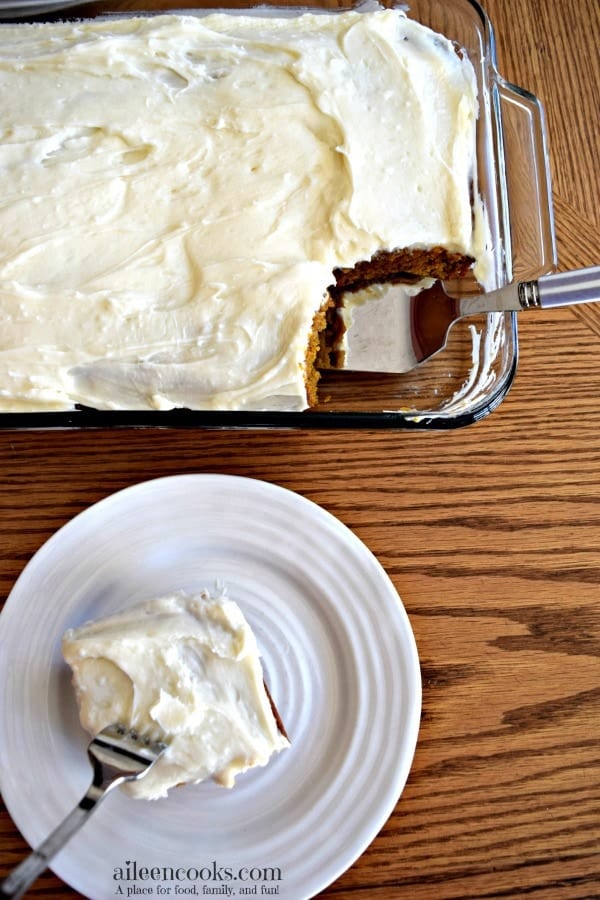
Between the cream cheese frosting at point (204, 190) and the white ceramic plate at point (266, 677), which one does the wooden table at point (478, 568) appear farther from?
the cream cheese frosting at point (204, 190)

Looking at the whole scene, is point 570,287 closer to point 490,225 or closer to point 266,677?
point 490,225

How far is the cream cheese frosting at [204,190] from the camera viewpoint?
1397 mm

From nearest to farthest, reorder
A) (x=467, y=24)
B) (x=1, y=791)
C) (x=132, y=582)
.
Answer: (x=1, y=791), (x=132, y=582), (x=467, y=24)

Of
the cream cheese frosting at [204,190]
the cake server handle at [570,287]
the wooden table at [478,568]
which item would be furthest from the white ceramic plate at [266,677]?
the cake server handle at [570,287]

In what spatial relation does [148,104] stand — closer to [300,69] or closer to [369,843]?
[300,69]

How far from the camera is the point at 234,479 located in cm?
153

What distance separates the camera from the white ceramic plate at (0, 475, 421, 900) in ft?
4.63

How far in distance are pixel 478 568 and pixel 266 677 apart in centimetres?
47

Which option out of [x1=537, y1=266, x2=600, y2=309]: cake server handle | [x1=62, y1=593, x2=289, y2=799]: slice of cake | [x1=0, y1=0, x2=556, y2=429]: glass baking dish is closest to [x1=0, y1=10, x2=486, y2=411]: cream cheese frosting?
[x1=0, y1=0, x2=556, y2=429]: glass baking dish

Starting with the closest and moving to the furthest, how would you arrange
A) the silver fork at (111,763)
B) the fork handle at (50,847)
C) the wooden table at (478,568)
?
the fork handle at (50,847), the silver fork at (111,763), the wooden table at (478,568)

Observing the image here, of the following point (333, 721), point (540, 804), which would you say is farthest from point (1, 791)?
point (540, 804)

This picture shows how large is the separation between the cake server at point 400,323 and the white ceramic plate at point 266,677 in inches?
12.3

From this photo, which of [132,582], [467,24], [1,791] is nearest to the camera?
[1,791]

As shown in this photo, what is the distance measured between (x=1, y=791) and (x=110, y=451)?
2.11 ft
